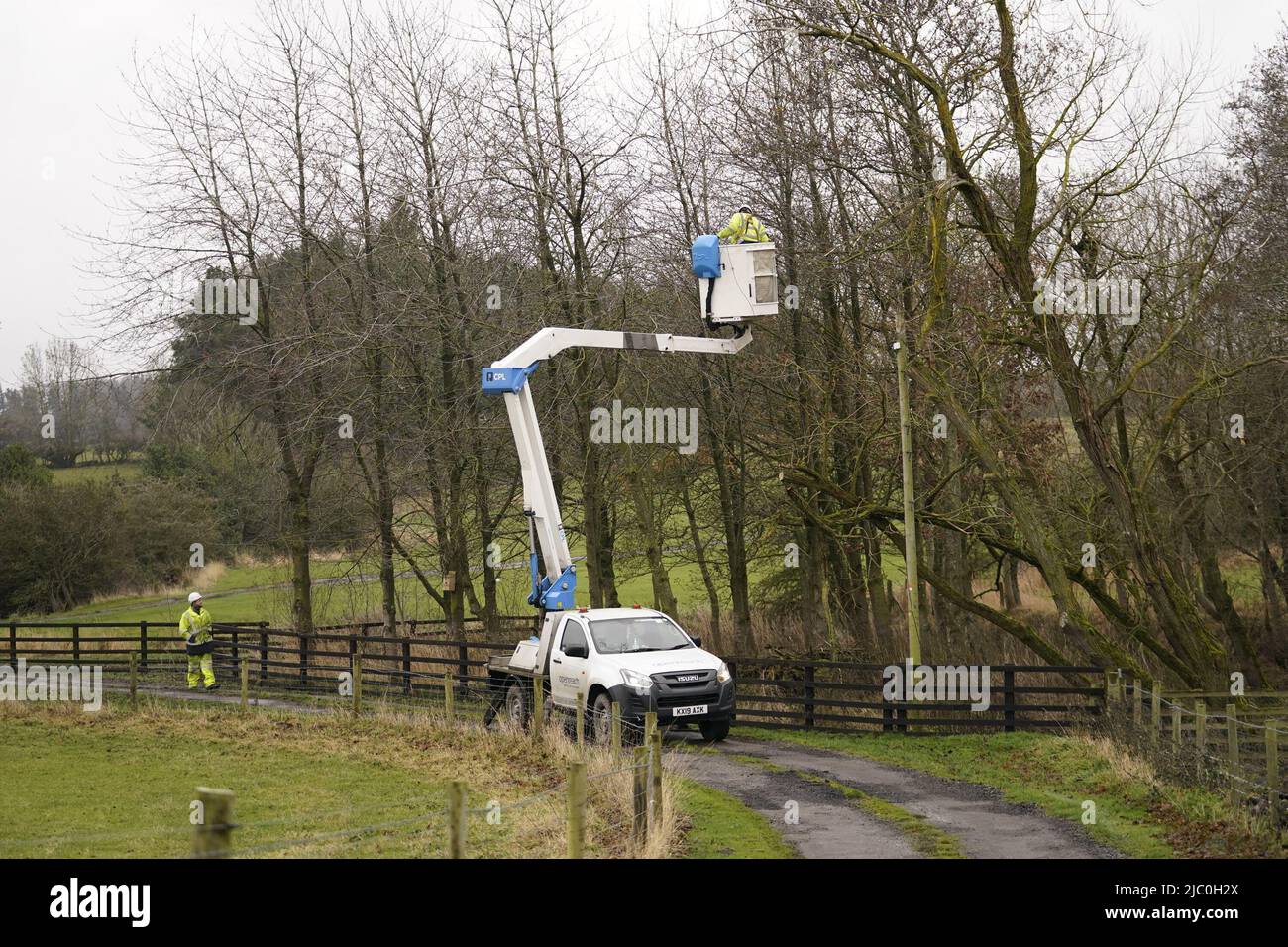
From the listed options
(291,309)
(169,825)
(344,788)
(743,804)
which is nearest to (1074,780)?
(743,804)

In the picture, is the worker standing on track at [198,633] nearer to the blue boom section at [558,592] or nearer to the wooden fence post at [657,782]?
the blue boom section at [558,592]

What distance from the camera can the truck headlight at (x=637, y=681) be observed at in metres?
17.5

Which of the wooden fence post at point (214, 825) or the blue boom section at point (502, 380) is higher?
the blue boom section at point (502, 380)

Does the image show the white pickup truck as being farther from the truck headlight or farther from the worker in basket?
the worker in basket

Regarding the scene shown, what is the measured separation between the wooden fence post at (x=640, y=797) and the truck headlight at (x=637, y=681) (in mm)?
6070

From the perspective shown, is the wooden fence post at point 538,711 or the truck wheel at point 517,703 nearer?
the wooden fence post at point 538,711

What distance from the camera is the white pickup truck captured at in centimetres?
1759

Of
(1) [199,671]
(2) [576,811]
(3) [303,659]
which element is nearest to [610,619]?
(2) [576,811]

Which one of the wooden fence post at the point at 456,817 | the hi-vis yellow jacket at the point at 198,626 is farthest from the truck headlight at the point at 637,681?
the hi-vis yellow jacket at the point at 198,626

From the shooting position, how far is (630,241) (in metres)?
25.5

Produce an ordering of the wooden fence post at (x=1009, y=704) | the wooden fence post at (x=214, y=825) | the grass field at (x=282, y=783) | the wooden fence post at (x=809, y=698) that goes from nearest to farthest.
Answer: the wooden fence post at (x=214, y=825) < the grass field at (x=282, y=783) < the wooden fence post at (x=1009, y=704) < the wooden fence post at (x=809, y=698)

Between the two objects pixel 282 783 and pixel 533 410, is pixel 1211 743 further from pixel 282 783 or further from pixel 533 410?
pixel 282 783

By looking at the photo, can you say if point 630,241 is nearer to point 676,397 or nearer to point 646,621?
point 676,397

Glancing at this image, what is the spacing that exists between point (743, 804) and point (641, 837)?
10.7 feet
